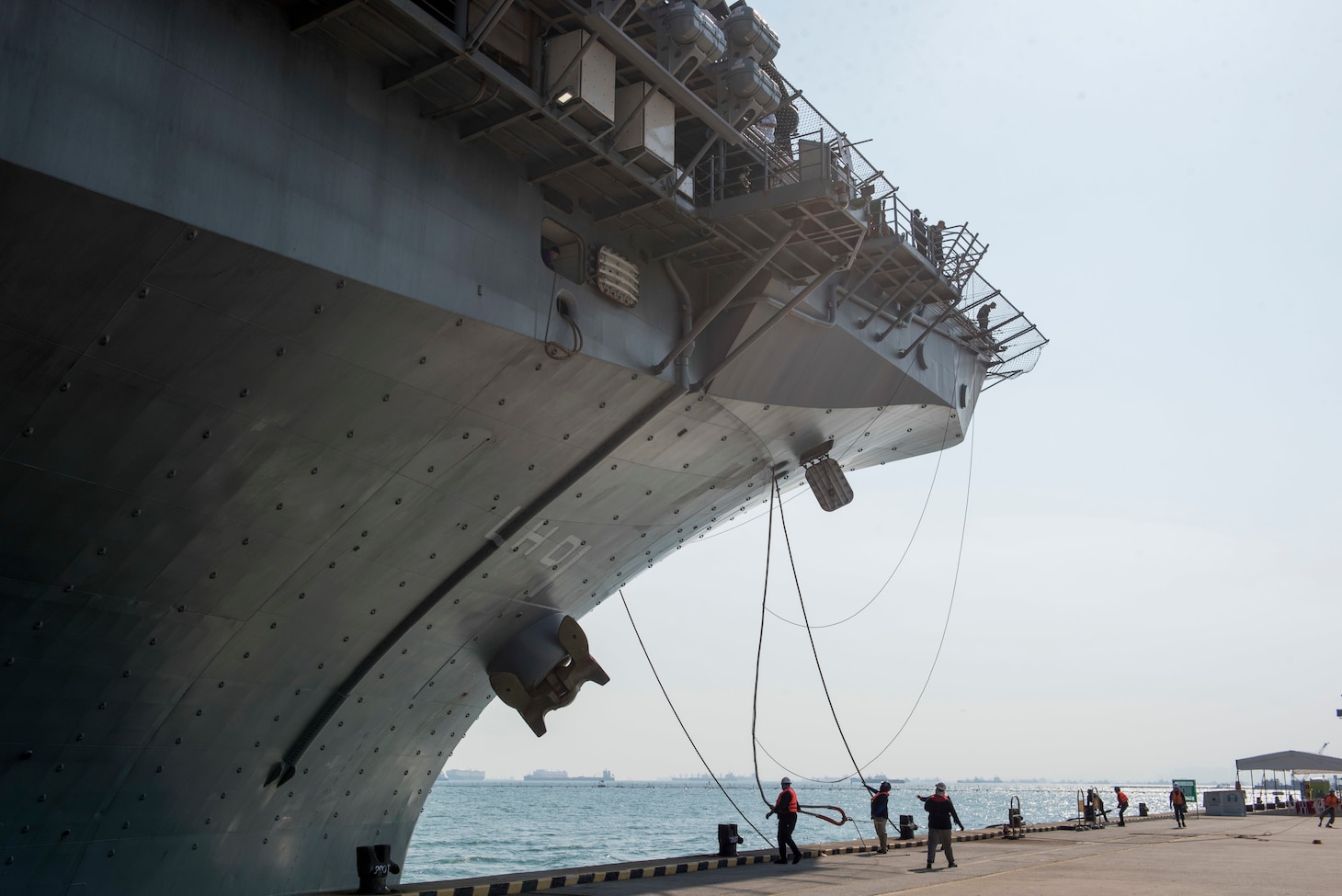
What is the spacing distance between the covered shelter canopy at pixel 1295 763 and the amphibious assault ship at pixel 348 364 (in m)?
30.8

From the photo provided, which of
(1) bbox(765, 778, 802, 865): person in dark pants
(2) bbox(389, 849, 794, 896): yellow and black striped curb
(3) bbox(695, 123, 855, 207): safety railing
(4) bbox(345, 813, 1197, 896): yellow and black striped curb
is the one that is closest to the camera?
(2) bbox(389, 849, 794, 896): yellow and black striped curb

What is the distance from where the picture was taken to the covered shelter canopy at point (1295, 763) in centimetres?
3538

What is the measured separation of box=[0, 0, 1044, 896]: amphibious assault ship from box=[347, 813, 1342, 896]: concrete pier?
2.79m

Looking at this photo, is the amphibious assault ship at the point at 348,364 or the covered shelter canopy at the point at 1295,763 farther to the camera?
the covered shelter canopy at the point at 1295,763

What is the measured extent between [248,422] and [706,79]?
18.5ft

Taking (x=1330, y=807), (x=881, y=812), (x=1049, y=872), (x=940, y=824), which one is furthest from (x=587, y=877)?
(x=1330, y=807)

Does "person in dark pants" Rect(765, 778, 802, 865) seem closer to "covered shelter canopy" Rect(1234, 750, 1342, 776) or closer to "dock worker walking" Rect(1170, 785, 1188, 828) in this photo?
"dock worker walking" Rect(1170, 785, 1188, 828)

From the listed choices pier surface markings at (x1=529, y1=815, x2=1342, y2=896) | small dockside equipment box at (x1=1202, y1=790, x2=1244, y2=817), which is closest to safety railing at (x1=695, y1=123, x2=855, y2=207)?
pier surface markings at (x1=529, y1=815, x2=1342, y2=896)

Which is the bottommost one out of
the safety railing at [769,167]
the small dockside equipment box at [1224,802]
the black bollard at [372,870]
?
the small dockside equipment box at [1224,802]

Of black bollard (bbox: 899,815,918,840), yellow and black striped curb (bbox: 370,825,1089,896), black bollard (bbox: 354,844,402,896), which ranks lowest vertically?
black bollard (bbox: 899,815,918,840)

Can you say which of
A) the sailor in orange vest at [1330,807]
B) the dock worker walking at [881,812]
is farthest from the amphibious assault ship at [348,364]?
the sailor in orange vest at [1330,807]

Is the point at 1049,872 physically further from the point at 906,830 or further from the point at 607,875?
the point at 906,830

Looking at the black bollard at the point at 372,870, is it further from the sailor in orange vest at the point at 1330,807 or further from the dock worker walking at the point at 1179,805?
the sailor in orange vest at the point at 1330,807

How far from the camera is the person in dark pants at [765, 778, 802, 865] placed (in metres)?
12.7
